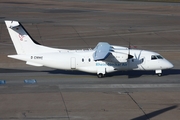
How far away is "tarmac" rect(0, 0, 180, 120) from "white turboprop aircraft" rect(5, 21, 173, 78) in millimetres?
961

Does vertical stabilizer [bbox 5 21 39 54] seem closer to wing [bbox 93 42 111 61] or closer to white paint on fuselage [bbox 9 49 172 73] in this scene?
white paint on fuselage [bbox 9 49 172 73]

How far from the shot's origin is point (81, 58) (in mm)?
34531

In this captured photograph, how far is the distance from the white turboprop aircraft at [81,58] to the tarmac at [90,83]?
961 millimetres

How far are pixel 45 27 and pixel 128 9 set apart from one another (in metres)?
26.8

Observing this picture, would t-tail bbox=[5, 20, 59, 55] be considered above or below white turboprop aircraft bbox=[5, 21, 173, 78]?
above

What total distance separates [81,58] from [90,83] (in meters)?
2.28

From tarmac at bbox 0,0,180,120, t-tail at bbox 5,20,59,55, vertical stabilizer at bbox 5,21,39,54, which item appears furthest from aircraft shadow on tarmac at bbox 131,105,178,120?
vertical stabilizer at bbox 5,21,39,54

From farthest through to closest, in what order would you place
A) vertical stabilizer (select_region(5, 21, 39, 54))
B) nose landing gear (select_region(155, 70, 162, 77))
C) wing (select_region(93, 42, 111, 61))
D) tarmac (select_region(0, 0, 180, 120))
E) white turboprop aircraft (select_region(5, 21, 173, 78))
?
nose landing gear (select_region(155, 70, 162, 77)) < vertical stabilizer (select_region(5, 21, 39, 54)) < white turboprop aircraft (select_region(5, 21, 173, 78)) < wing (select_region(93, 42, 111, 61)) < tarmac (select_region(0, 0, 180, 120))

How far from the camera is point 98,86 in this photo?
32.7m

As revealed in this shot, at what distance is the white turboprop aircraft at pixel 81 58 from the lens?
34156 millimetres

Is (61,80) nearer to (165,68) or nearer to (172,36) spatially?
(165,68)

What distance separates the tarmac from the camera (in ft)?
87.2

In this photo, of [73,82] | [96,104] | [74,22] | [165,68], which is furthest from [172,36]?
[96,104]

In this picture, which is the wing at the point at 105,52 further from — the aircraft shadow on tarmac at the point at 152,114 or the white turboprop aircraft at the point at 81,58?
the aircraft shadow on tarmac at the point at 152,114
